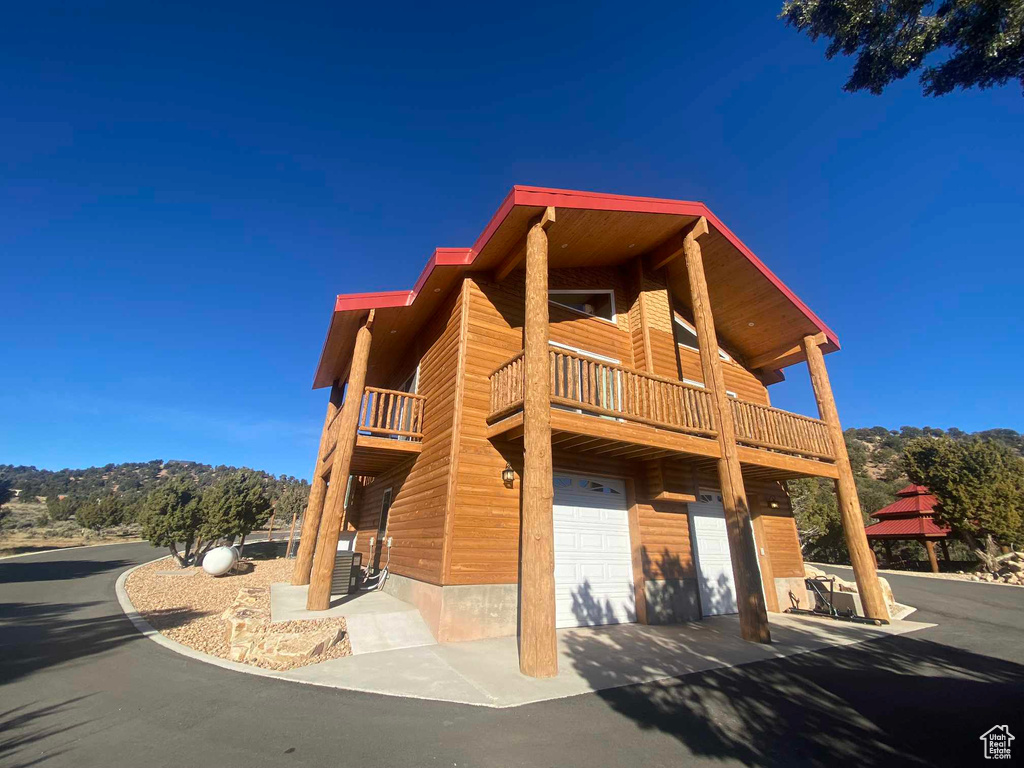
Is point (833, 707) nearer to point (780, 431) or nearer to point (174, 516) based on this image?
point (780, 431)

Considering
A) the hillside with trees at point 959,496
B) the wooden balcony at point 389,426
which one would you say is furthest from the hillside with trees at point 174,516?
the hillside with trees at point 959,496

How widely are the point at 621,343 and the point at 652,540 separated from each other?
4731 mm

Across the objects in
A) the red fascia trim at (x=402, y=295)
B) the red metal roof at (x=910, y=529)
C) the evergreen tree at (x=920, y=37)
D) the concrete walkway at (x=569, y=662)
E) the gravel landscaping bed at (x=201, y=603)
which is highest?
the evergreen tree at (x=920, y=37)

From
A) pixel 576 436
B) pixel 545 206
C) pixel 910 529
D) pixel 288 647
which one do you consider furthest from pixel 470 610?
pixel 910 529

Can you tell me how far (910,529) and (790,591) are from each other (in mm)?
18005

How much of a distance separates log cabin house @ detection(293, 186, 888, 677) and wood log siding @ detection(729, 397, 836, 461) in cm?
7

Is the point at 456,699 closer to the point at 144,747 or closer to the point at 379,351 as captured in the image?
the point at 144,747

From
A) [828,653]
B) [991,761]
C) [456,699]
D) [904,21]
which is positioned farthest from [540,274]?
[828,653]

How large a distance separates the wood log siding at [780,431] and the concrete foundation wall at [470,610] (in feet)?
18.1

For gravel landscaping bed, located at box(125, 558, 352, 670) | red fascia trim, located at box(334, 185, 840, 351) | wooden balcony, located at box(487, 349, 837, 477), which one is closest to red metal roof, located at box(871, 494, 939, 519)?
red fascia trim, located at box(334, 185, 840, 351)

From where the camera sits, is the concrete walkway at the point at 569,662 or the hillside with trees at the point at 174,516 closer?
the concrete walkway at the point at 569,662

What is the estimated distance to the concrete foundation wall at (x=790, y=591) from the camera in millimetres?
10704

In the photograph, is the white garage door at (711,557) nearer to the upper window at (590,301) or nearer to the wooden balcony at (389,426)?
the upper window at (590,301)

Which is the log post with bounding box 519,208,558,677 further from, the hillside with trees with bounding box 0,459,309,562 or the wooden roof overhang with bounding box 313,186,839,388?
the hillside with trees with bounding box 0,459,309,562
